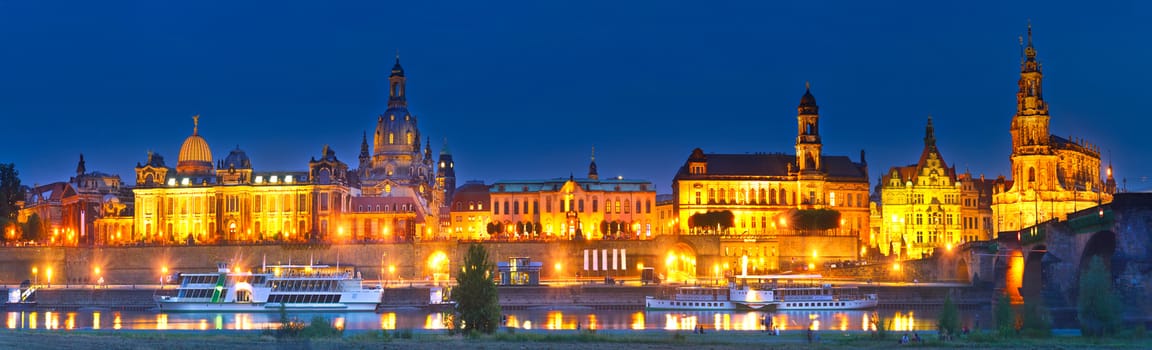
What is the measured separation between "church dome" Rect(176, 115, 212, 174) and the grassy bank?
81874 mm

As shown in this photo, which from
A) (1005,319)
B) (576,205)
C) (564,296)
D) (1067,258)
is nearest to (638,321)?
(564,296)

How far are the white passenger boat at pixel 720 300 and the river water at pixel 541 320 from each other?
1324 mm

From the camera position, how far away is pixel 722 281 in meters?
99.1

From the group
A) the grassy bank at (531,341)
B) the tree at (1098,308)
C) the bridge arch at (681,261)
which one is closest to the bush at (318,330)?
the grassy bank at (531,341)

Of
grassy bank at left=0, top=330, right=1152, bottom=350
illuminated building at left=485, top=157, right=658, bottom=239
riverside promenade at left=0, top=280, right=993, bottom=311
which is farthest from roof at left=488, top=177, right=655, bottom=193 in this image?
grassy bank at left=0, top=330, right=1152, bottom=350

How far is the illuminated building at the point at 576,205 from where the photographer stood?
122 meters

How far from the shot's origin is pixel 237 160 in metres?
138

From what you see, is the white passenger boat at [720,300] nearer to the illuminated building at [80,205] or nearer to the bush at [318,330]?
the bush at [318,330]

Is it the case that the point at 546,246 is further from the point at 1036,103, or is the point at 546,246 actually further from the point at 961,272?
the point at 1036,103

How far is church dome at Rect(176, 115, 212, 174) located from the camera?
458ft

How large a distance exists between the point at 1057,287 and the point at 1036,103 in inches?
1529

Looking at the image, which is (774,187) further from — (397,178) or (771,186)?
(397,178)

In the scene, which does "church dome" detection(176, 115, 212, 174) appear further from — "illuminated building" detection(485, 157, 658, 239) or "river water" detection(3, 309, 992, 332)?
"river water" detection(3, 309, 992, 332)

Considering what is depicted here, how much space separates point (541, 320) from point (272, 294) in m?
19.5
